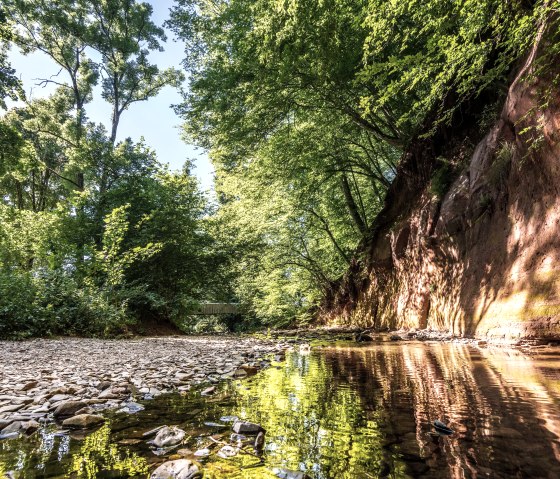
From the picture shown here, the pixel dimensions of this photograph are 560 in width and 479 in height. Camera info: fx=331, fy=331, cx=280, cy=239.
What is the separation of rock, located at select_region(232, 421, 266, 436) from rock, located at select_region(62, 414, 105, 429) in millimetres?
869

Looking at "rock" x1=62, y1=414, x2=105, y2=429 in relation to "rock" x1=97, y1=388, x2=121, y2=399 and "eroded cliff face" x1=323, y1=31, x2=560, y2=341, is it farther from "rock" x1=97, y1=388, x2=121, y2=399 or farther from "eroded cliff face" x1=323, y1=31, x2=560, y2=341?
"eroded cliff face" x1=323, y1=31, x2=560, y2=341

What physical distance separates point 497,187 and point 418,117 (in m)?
3.77

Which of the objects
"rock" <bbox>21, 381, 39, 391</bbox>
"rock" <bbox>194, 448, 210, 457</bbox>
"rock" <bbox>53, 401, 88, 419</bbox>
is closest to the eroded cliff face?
"rock" <bbox>194, 448, 210, 457</bbox>

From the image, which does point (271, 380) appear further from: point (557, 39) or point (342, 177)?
point (342, 177)

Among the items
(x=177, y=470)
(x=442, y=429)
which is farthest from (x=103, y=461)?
(x=442, y=429)

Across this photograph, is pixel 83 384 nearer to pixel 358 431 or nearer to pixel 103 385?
pixel 103 385

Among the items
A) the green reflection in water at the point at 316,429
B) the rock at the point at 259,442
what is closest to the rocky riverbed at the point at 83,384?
the green reflection in water at the point at 316,429

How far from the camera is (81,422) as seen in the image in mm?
1905

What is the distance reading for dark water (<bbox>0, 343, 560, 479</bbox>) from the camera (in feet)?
4.23

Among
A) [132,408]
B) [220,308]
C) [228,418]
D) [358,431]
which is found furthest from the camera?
[220,308]

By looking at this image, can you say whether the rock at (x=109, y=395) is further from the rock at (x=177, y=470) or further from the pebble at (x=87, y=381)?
the rock at (x=177, y=470)

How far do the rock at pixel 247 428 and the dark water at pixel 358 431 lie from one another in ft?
0.20

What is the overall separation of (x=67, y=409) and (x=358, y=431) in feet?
5.99

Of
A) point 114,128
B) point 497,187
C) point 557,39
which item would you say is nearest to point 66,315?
point 497,187
